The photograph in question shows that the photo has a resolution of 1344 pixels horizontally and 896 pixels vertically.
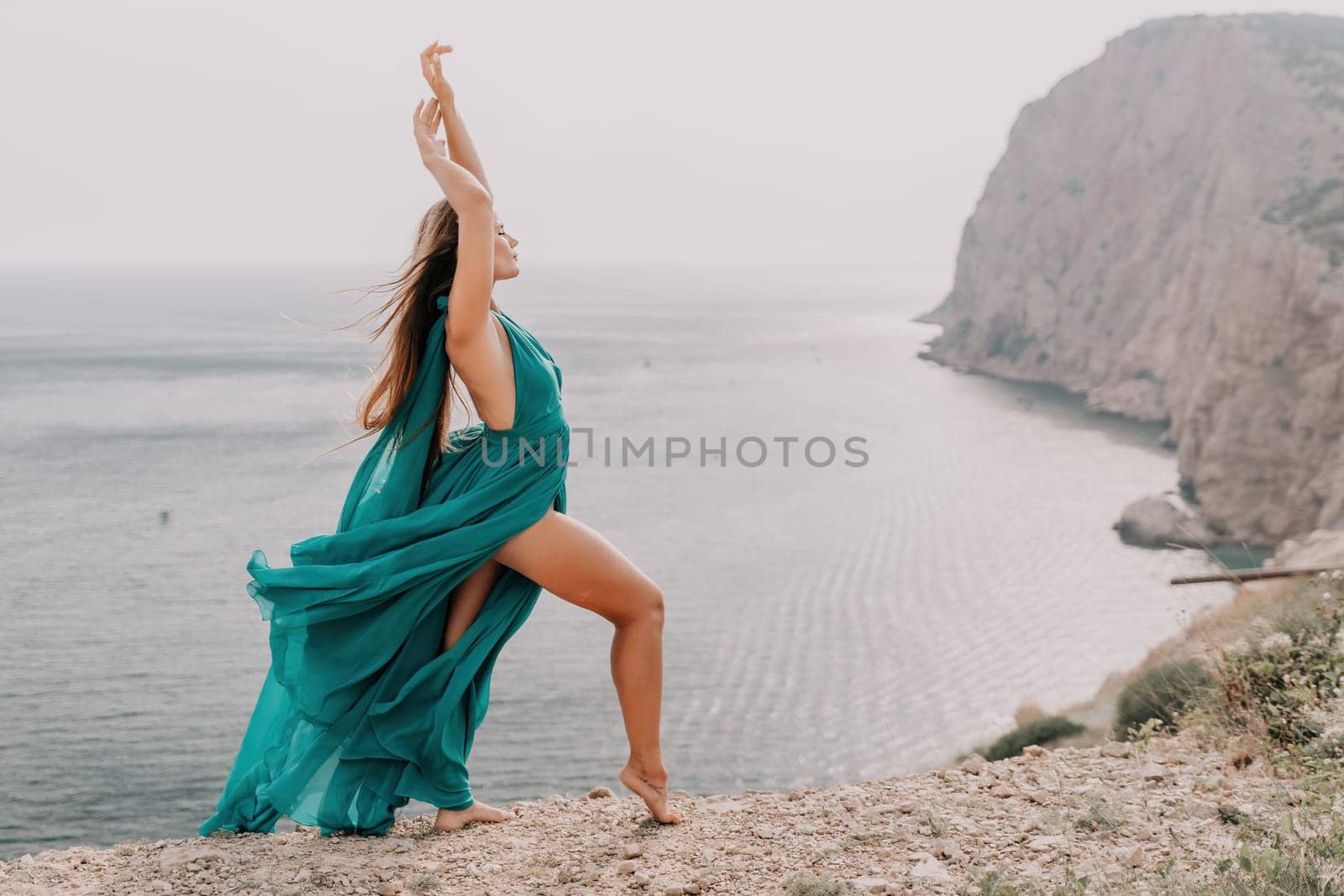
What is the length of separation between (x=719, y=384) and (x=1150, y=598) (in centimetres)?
4066

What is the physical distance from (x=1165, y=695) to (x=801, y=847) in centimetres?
294

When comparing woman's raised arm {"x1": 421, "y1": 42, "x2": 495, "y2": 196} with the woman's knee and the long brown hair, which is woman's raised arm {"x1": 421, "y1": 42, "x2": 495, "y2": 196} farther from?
the woman's knee

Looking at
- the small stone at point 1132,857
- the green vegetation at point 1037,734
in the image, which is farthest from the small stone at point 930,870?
the green vegetation at point 1037,734

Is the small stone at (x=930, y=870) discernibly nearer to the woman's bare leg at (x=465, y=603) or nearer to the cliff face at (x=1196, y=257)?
the woman's bare leg at (x=465, y=603)

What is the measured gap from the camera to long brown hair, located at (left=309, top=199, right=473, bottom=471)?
11.1 ft

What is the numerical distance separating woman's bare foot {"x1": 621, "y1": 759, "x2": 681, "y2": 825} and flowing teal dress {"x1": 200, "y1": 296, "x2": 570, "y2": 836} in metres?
0.54

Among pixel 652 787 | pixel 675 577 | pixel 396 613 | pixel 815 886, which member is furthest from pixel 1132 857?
pixel 675 577

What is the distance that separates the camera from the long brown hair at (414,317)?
339cm

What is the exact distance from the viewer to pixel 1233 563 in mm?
32219

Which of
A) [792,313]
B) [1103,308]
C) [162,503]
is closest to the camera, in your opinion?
[162,503]

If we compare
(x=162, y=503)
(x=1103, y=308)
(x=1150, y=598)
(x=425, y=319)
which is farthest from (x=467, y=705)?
(x=1103, y=308)

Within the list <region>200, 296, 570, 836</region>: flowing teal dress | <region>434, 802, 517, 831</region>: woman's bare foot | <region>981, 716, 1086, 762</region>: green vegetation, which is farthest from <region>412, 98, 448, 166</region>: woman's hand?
<region>981, 716, 1086, 762</region>: green vegetation

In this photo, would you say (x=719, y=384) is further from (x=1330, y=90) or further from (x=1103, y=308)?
(x=1330, y=90)

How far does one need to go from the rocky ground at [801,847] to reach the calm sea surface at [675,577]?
76.0 inches
